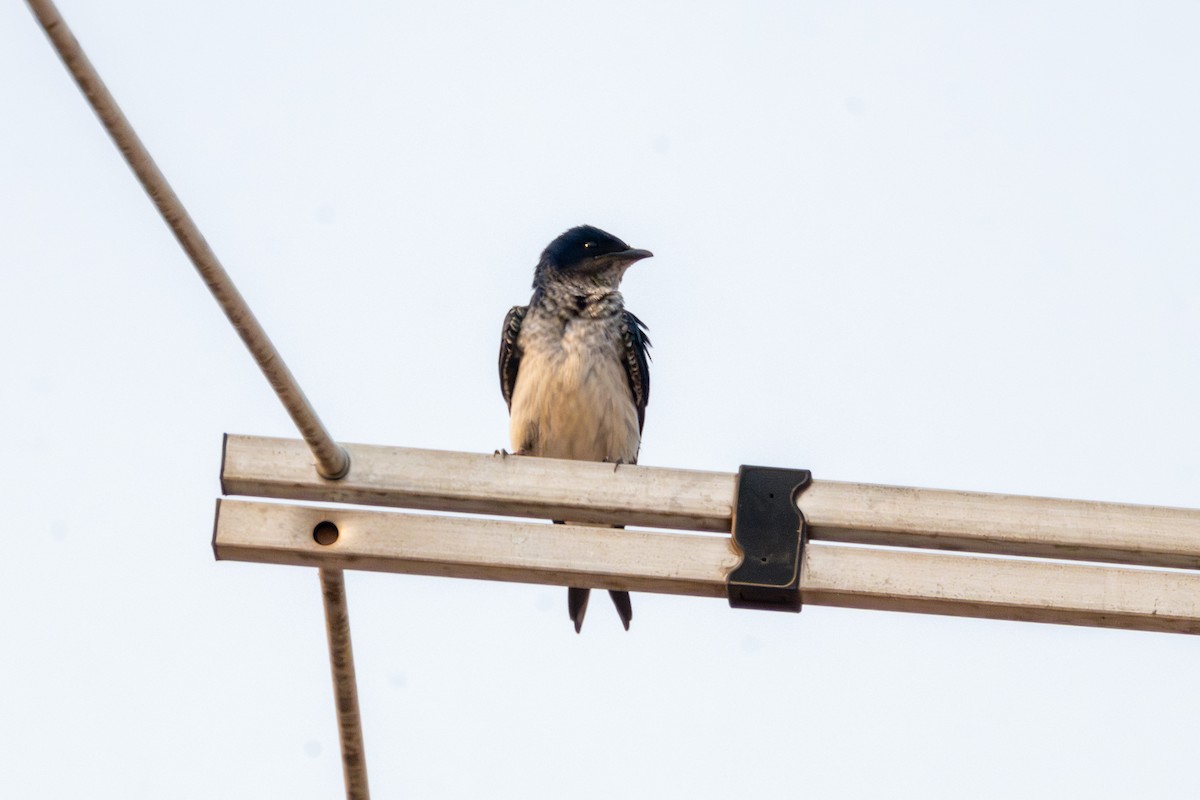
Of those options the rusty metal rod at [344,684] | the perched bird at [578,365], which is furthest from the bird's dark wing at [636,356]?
the rusty metal rod at [344,684]

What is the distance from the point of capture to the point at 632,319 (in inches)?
390

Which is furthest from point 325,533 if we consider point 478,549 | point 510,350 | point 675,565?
point 510,350

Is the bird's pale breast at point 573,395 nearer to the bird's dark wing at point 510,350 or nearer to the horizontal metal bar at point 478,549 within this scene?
the bird's dark wing at point 510,350

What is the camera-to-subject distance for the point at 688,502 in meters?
5.01

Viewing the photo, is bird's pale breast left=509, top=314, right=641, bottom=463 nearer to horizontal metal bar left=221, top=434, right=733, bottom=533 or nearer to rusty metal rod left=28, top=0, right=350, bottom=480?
horizontal metal bar left=221, top=434, right=733, bottom=533

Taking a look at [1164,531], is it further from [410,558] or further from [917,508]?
[410,558]

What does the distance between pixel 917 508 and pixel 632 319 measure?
16.7 ft

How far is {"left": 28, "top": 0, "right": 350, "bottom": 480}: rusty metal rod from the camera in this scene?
3.89 meters

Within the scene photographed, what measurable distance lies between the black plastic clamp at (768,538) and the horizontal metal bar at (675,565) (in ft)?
0.12

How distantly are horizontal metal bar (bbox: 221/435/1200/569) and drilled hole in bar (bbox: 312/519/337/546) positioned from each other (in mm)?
77

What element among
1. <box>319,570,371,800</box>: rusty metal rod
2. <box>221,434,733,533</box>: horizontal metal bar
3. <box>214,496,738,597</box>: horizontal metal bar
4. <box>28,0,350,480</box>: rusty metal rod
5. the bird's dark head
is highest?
the bird's dark head

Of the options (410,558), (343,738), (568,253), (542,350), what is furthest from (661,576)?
(568,253)

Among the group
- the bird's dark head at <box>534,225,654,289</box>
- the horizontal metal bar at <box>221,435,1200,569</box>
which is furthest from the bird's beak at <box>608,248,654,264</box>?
the horizontal metal bar at <box>221,435,1200,569</box>

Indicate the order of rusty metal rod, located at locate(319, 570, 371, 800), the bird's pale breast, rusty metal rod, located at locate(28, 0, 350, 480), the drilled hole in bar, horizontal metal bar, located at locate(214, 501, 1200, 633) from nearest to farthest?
1. rusty metal rod, located at locate(28, 0, 350, 480)
2. horizontal metal bar, located at locate(214, 501, 1200, 633)
3. the drilled hole in bar
4. rusty metal rod, located at locate(319, 570, 371, 800)
5. the bird's pale breast
